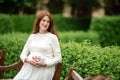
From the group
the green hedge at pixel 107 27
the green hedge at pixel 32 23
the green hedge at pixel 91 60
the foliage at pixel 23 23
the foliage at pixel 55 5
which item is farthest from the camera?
the foliage at pixel 55 5

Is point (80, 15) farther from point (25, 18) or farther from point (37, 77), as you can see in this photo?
point (37, 77)

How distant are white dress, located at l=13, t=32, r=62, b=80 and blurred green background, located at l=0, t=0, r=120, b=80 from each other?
3.84 feet

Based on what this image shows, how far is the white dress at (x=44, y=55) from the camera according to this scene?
300 inches

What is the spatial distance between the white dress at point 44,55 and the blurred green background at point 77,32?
1.17 metres

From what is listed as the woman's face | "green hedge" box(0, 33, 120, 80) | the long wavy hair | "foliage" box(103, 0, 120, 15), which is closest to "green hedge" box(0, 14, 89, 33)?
"foliage" box(103, 0, 120, 15)

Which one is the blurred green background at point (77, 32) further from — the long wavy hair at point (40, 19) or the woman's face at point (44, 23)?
the woman's face at point (44, 23)

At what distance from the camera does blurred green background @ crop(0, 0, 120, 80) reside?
879cm

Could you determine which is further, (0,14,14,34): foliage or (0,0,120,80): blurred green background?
(0,14,14,34): foliage

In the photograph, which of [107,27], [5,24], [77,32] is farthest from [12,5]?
[77,32]

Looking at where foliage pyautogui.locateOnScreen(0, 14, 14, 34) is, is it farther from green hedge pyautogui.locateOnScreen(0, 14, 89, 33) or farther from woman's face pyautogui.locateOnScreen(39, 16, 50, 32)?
woman's face pyautogui.locateOnScreen(39, 16, 50, 32)

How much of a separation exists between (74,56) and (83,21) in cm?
2550

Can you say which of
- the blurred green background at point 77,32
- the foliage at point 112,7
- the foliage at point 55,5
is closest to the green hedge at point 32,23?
the blurred green background at point 77,32

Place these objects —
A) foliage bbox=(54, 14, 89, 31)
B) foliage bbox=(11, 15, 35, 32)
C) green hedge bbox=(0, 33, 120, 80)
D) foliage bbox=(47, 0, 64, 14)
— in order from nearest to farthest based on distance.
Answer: green hedge bbox=(0, 33, 120, 80) → foliage bbox=(11, 15, 35, 32) → foliage bbox=(54, 14, 89, 31) → foliage bbox=(47, 0, 64, 14)

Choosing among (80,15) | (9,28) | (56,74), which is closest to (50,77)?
(56,74)
